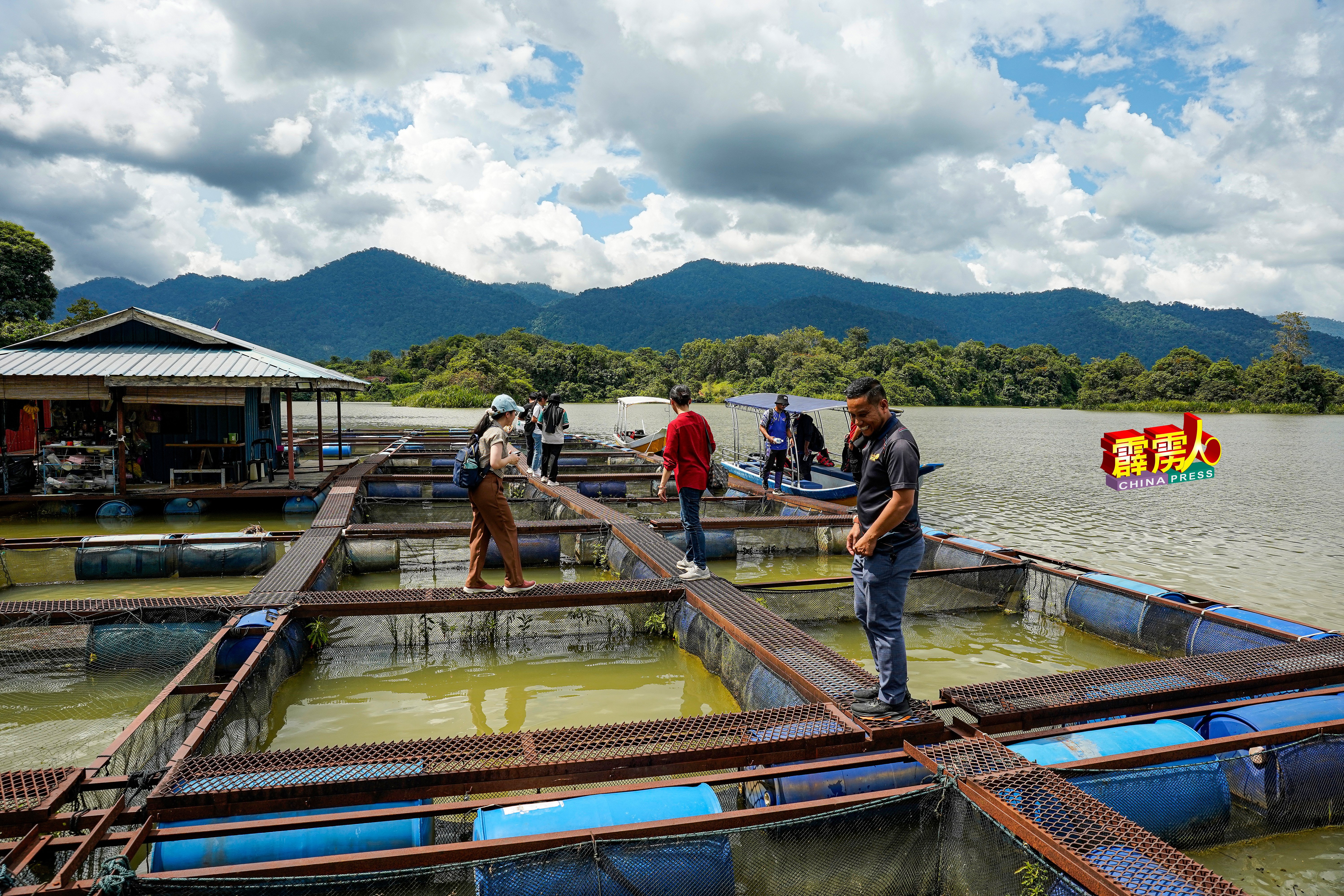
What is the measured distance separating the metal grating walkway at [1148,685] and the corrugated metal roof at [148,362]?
12.7m

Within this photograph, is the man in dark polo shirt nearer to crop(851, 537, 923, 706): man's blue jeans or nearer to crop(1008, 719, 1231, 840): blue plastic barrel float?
crop(851, 537, 923, 706): man's blue jeans

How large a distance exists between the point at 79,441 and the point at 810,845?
16.9 m

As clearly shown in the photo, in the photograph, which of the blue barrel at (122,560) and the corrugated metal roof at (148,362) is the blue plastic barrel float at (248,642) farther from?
the corrugated metal roof at (148,362)

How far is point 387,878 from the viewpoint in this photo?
2.91m

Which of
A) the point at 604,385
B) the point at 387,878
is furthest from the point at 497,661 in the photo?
the point at 604,385

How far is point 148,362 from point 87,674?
9143mm

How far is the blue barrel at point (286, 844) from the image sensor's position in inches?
123

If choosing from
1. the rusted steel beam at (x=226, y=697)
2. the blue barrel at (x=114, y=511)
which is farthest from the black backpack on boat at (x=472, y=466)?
the blue barrel at (x=114, y=511)

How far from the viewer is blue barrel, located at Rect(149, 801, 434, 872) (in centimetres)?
313

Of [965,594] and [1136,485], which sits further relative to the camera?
[1136,485]

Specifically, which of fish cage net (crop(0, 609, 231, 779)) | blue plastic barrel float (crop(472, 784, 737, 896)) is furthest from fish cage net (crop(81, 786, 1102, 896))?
fish cage net (crop(0, 609, 231, 779))

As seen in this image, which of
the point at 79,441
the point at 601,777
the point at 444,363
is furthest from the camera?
the point at 444,363

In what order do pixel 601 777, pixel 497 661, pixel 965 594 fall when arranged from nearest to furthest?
pixel 601 777 < pixel 497 661 < pixel 965 594

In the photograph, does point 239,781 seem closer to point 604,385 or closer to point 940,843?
point 940,843
